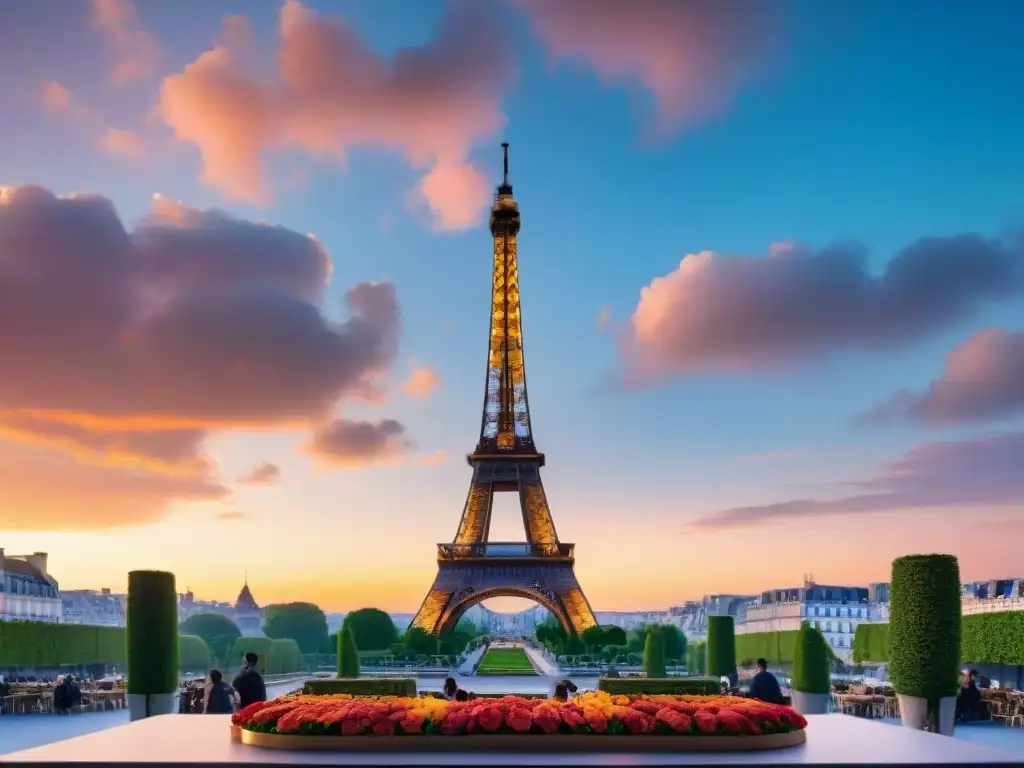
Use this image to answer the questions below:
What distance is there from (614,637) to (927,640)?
2971 centimetres

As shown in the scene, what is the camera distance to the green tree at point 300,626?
2635 inches

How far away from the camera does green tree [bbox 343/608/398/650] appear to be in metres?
51.8

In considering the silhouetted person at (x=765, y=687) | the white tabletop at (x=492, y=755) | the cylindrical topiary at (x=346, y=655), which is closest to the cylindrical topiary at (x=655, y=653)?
the cylindrical topiary at (x=346, y=655)

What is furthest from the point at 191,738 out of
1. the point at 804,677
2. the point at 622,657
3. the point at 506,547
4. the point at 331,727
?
the point at 506,547

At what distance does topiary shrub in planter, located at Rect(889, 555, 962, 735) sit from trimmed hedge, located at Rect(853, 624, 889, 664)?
70.4 feet

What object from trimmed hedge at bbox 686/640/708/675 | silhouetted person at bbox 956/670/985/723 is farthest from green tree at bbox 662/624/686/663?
silhouetted person at bbox 956/670/985/723

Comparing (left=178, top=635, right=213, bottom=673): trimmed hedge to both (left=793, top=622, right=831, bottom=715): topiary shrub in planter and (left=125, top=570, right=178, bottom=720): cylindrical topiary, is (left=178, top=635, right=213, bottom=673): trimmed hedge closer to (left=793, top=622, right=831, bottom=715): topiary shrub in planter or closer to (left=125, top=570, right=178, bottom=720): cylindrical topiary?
(left=125, top=570, right=178, bottom=720): cylindrical topiary

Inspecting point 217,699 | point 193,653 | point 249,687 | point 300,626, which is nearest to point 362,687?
point 217,699

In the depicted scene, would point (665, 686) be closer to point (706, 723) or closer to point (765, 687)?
point (765, 687)

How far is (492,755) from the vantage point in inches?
341

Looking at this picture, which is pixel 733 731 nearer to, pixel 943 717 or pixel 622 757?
pixel 622 757

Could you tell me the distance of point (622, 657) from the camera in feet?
140

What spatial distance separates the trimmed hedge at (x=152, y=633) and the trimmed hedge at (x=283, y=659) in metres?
18.2

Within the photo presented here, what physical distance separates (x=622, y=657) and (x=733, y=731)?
34.5 meters
